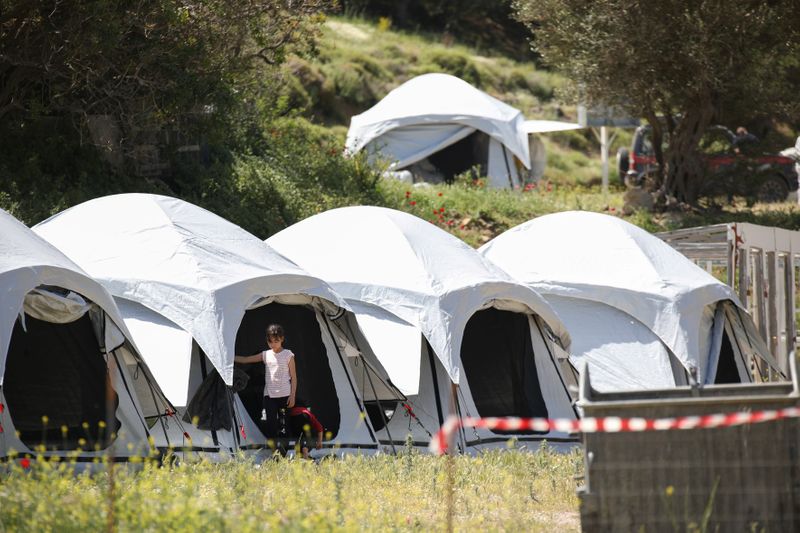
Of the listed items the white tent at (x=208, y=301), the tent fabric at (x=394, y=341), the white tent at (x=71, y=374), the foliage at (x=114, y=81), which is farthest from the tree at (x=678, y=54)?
the white tent at (x=71, y=374)

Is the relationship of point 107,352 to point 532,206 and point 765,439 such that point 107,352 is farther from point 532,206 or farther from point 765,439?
point 532,206

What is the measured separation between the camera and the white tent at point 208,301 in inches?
426

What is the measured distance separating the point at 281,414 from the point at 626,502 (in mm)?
4785

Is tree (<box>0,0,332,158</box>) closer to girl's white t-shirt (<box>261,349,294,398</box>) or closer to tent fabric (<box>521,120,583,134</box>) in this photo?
girl's white t-shirt (<box>261,349,294,398</box>)

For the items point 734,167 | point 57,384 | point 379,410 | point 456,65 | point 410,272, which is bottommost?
point 379,410

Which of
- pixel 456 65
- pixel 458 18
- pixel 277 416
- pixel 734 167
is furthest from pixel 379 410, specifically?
Answer: pixel 458 18

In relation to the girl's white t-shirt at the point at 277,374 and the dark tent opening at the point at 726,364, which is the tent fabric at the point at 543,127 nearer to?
the dark tent opening at the point at 726,364

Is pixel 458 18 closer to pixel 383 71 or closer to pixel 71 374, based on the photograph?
pixel 383 71

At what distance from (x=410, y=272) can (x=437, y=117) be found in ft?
50.3

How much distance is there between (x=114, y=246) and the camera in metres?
11.6

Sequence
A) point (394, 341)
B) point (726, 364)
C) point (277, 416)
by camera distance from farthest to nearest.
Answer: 1. point (726, 364)
2. point (394, 341)
3. point (277, 416)

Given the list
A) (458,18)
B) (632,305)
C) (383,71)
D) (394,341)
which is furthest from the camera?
(458,18)

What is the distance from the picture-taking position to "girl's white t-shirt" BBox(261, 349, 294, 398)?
35.3 feet

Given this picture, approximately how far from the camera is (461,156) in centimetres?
2817
